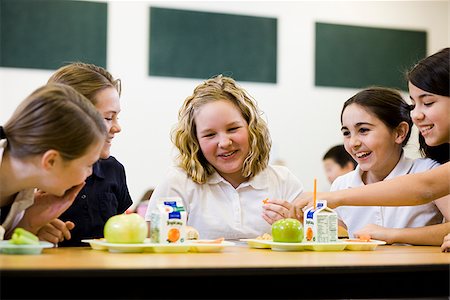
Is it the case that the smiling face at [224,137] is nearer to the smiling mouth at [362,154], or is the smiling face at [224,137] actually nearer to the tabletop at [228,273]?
the smiling mouth at [362,154]

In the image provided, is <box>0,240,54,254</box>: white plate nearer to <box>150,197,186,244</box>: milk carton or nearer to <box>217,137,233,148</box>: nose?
<box>150,197,186,244</box>: milk carton

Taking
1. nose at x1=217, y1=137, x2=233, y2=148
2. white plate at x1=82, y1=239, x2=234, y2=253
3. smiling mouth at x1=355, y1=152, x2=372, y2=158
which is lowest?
white plate at x1=82, y1=239, x2=234, y2=253

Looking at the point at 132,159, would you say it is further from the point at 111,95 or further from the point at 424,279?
the point at 424,279

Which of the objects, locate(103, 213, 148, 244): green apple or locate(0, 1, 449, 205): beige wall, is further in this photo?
locate(0, 1, 449, 205): beige wall

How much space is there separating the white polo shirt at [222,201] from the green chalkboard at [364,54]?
143 inches

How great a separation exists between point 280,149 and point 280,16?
122cm

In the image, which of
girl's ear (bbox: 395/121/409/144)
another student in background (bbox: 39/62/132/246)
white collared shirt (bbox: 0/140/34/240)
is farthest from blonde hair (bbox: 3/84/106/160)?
girl's ear (bbox: 395/121/409/144)

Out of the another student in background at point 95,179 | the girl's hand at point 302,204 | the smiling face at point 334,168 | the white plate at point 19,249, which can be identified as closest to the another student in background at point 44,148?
the white plate at point 19,249

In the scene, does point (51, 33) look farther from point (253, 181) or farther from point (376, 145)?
point (376, 145)

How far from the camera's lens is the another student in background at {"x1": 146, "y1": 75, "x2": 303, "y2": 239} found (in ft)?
7.50

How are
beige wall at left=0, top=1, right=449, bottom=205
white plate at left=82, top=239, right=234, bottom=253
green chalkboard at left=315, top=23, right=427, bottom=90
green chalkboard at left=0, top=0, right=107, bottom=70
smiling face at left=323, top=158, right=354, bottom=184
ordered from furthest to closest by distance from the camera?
green chalkboard at left=315, top=23, right=427, bottom=90, beige wall at left=0, top=1, right=449, bottom=205, green chalkboard at left=0, top=0, right=107, bottom=70, smiling face at left=323, top=158, right=354, bottom=184, white plate at left=82, top=239, right=234, bottom=253

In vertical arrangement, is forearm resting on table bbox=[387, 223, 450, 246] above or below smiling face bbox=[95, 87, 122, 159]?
below

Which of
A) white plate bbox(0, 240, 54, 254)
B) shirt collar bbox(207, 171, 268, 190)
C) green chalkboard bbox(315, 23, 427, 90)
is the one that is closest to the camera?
white plate bbox(0, 240, 54, 254)

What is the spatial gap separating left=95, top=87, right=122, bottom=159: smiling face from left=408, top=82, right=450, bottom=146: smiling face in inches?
40.5
